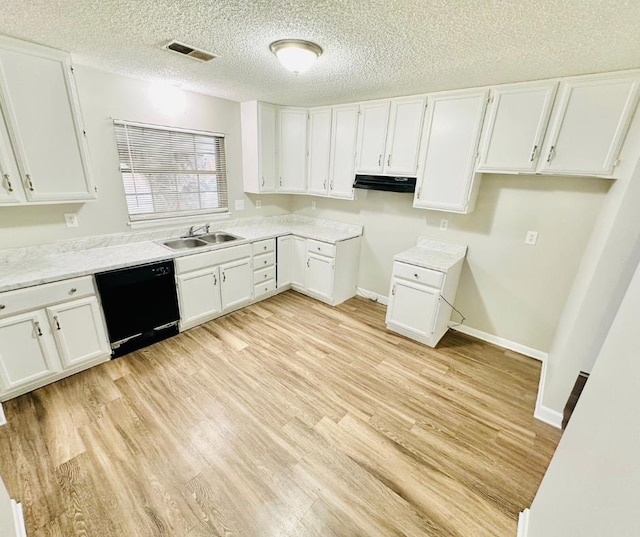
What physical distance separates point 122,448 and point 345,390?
1.57 metres

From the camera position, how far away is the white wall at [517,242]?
2.47 meters

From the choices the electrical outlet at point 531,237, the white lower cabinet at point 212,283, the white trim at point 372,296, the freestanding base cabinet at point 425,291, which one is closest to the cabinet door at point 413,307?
the freestanding base cabinet at point 425,291

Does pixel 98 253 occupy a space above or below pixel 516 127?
below

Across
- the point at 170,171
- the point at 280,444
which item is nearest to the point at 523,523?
the point at 280,444

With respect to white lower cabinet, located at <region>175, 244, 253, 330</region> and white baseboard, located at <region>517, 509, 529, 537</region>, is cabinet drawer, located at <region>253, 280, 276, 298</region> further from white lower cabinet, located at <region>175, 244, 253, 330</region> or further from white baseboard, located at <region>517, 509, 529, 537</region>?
white baseboard, located at <region>517, 509, 529, 537</region>

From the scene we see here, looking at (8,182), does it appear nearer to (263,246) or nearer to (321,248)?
(263,246)

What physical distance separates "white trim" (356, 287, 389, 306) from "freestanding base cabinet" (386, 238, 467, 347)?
69 centimetres

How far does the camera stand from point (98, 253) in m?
Answer: 2.59

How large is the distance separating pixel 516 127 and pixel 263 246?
9.21ft

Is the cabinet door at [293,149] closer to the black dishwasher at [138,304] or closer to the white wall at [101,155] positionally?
the white wall at [101,155]

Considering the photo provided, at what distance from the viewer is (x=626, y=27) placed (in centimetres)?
140

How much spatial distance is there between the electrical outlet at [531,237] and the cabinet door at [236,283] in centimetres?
295

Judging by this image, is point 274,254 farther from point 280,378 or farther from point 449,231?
point 449,231

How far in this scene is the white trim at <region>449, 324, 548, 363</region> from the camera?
2846mm
